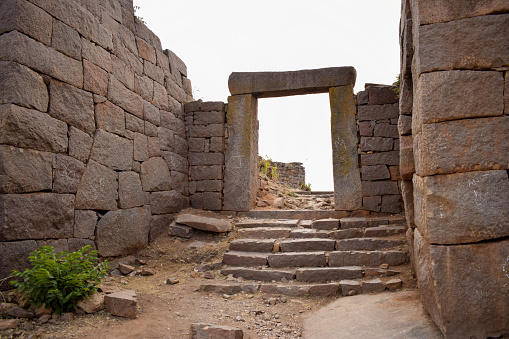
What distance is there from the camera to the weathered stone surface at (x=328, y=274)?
4.45 m

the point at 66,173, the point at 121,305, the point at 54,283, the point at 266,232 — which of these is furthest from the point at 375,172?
the point at 54,283

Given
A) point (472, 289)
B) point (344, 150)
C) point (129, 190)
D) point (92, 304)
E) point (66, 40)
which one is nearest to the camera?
point (472, 289)

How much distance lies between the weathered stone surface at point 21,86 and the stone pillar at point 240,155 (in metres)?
3.65

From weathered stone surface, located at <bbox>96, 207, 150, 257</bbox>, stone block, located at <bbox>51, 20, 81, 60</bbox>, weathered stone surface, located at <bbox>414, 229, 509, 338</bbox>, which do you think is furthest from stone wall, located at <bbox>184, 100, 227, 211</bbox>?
weathered stone surface, located at <bbox>414, 229, 509, 338</bbox>

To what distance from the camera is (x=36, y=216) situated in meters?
3.79

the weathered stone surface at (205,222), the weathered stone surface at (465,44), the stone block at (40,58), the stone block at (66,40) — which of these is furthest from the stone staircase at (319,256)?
the stone block at (66,40)

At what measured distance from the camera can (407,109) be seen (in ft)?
12.5

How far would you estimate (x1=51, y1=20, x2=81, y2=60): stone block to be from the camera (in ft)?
13.7

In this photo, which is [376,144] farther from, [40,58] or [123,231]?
[40,58]

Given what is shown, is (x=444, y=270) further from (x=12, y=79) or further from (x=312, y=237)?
(x=12, y=79)

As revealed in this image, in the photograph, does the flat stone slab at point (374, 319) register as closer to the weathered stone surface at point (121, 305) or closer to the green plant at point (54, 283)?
the weathered stone surface at point (121, 305)

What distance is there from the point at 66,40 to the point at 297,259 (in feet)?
13.3

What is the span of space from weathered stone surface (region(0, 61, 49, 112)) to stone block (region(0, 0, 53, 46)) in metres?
0.41

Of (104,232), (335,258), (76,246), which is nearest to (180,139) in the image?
(104,232)
